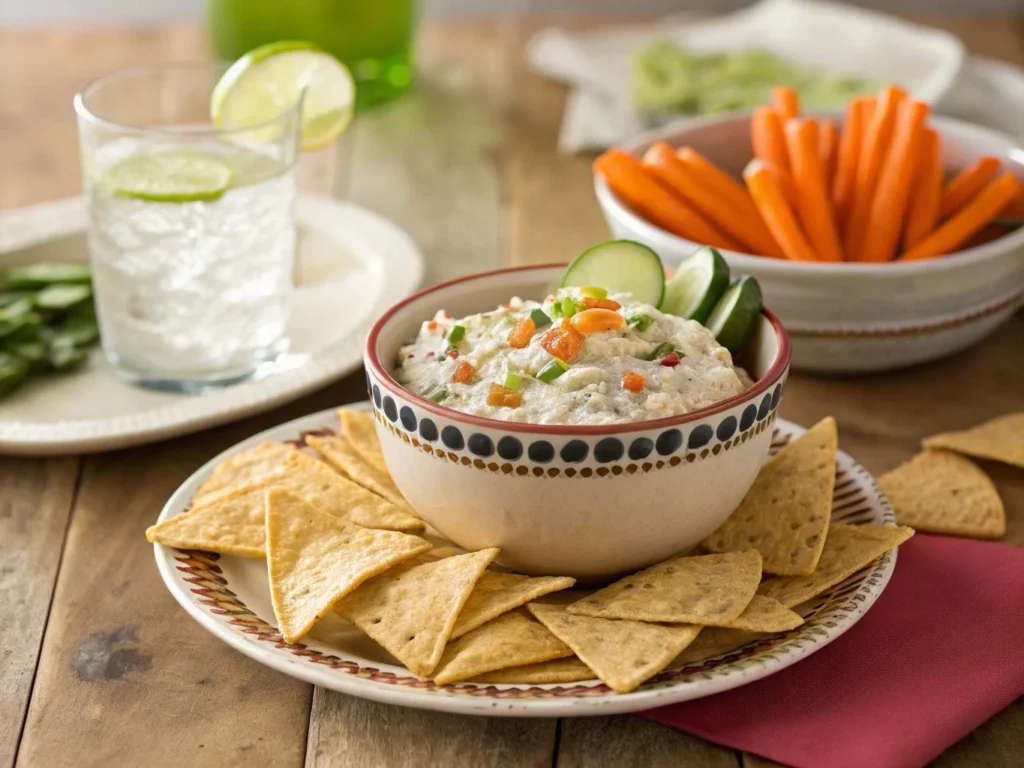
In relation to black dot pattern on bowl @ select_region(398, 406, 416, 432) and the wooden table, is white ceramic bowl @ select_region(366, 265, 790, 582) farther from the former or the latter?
the wooden table

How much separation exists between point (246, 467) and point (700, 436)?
2.45 feet

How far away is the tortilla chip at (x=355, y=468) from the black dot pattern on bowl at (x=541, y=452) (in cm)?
35

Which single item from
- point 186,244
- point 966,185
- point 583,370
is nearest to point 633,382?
point 583,370

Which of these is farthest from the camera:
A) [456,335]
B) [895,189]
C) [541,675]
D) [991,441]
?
[895,189]

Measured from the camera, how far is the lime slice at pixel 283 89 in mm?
2527

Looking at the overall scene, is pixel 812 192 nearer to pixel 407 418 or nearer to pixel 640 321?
pixel 640 321

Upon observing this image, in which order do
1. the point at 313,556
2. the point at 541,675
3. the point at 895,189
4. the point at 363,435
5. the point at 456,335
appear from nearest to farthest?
the point at 541,675, the point at 313,556, the point at 456,335, the point at 363,435, the point at 895,189

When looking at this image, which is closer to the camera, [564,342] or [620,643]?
[620,643]

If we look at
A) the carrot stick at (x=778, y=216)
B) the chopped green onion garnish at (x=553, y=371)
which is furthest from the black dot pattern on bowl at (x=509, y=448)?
the carrot stick at (x=778, y=216)

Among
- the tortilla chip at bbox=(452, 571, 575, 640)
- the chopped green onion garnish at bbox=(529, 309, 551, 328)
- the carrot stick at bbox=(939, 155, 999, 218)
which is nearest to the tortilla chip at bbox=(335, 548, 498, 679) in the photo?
the tortilla chip at bbox=(452, 571, 575, 640)

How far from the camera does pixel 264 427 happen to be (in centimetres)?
245

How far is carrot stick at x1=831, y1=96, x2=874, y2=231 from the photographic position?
110 inches

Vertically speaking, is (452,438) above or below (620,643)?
above

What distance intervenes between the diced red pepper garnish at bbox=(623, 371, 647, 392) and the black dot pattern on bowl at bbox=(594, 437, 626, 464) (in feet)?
0.33
